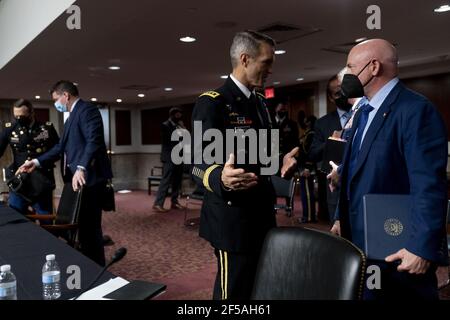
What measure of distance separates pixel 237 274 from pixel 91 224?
1.80 metres

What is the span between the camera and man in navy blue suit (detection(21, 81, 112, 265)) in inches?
122

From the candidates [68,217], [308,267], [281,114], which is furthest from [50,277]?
[281,114]

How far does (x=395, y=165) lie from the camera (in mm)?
1524

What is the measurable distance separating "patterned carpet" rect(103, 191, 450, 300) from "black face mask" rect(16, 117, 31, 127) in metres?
1.58

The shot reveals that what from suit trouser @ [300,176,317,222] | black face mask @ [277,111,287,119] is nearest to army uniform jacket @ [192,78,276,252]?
suit trouser @ [300,176,317,222]

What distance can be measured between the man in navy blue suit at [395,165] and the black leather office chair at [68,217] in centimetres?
172

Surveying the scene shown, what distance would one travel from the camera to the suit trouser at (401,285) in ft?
4.89

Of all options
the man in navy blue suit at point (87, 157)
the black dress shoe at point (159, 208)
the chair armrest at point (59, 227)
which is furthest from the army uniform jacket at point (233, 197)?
the black dress shoe at point (159, 208)

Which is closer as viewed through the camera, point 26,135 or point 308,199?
point 26,135

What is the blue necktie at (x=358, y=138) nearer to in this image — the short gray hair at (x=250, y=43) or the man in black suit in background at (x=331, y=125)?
the short gray hair at (x=250, y=43)

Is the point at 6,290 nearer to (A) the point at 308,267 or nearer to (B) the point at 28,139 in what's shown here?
(A) the point at 308,267

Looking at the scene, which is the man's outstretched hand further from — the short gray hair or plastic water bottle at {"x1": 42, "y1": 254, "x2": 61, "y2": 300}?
plastic water bottle at {"x1": 42, "y1": 254, "x2": 61, "y2": 300}
